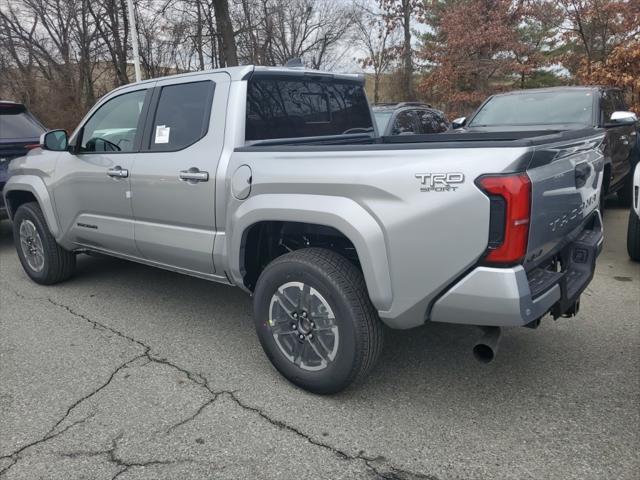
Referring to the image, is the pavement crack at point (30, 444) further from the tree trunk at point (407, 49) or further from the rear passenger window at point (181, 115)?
the tree trunk at point (407, 49)

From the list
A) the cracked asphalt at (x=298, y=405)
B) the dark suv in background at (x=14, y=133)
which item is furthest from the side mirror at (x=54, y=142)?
the dark suv in background at (x=14, y=133)

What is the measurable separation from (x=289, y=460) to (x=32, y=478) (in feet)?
3.84

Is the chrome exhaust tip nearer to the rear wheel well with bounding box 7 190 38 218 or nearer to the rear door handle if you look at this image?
the rear door handle

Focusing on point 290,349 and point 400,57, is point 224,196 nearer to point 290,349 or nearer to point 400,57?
point 290,349

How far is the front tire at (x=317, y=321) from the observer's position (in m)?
2.78

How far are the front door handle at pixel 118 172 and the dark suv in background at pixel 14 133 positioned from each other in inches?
128

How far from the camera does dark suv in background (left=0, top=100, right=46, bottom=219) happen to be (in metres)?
6.61

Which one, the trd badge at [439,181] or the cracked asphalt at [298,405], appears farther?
the cracked asphalt at [298,405]

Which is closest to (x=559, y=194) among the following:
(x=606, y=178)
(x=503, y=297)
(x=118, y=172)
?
(x=503, y=297)

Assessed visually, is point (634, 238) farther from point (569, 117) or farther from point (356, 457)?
point (356, 457)

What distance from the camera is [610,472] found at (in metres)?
2.38

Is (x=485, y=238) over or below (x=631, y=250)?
over

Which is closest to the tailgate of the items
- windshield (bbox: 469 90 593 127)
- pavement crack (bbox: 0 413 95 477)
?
pavement crack (bbox: 0 413 95 477)

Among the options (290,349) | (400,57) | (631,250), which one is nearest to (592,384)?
(290,349)
